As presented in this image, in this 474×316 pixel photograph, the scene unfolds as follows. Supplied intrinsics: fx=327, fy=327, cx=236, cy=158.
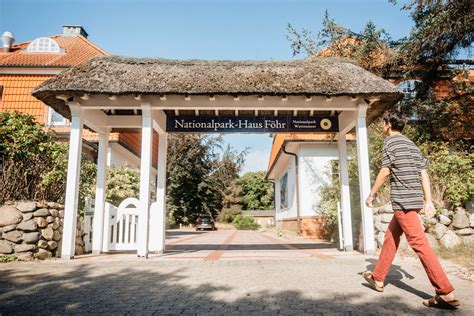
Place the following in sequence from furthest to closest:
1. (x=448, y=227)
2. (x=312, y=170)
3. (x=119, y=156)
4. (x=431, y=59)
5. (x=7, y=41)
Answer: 1. (x=7, y=41)
2. (x=119, y=156)
3. (x=312, y=170)
4. (x=431, y=59)
5. (x=448, y=227)

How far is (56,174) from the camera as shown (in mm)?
7215

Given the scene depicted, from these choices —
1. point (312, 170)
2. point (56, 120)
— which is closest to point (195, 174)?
point (56, 120)

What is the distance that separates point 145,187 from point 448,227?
6603 millimetres

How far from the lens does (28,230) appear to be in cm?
638

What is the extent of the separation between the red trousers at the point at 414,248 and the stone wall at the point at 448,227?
12.4ft

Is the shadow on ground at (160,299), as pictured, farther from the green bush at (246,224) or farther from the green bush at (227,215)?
the green bush at (227,215)

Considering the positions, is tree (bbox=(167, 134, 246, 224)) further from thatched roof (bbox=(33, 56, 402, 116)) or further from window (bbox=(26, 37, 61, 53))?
thatched roof (bbox=(33, 56, 402, 116))

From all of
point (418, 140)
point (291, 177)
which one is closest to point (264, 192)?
point (291, 177)

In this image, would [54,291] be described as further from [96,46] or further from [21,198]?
[96,46]

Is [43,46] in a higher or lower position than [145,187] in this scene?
higher

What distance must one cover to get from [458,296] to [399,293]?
578 millimetres

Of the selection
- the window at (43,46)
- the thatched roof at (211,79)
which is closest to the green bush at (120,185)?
the thatched roof at (211,79)

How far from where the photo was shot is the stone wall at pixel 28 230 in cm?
627

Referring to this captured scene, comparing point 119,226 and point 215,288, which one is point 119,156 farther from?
point 215,288
